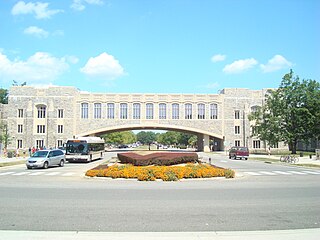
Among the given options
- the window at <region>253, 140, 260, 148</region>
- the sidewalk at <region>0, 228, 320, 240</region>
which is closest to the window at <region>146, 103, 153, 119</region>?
the window at <region>253, 140, 260, 148</region>

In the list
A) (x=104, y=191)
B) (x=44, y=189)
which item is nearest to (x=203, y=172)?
(x=104, y=191)

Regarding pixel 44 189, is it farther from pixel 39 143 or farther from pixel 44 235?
pixel 39 143

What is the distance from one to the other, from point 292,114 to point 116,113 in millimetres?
37314

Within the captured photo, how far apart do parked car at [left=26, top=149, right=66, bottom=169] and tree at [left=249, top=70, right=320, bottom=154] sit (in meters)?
41.2

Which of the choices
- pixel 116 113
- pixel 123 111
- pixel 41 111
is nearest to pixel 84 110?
pixel 116 113

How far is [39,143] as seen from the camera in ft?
241

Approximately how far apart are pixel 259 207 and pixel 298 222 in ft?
6.57

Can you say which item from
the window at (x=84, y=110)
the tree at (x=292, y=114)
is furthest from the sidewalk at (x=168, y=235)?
the window at (x=84, y=110)

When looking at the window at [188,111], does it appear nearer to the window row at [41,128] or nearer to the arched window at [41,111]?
the window row at [41,128]

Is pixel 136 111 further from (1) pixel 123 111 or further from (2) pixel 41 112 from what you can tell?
(2) pixel 41 112

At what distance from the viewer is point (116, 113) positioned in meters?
75.0

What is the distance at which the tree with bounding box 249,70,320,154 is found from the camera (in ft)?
193

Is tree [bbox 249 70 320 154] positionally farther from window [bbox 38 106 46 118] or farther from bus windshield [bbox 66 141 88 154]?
window [bbox 38 106 46 118]

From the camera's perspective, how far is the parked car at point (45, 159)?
1067 inches
